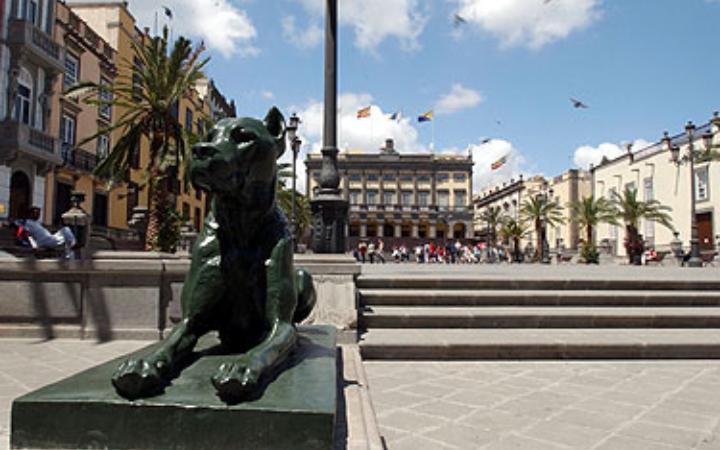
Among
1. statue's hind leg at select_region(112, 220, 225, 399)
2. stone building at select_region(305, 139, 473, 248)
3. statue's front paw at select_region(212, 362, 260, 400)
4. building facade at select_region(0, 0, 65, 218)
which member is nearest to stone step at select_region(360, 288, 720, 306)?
statue's hind leg at select_region(112, 220, 225, 399)

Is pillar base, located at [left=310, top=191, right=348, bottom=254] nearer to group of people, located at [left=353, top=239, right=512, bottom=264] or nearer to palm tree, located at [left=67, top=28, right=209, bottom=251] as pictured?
palm tree, located at [left=67, top=28, right=209, bottom=251]

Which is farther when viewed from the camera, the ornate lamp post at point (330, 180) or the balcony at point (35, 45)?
the balcony at point (35, 45)

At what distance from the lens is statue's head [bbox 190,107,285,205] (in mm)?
1750

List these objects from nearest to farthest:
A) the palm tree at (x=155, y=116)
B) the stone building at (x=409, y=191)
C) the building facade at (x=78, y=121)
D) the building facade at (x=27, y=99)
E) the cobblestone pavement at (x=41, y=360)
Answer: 1. the cobblestone pavement at (x=41, y=360)
2. the palm tree at (x=155, y=116)
3. the building facade at (x=27, y=99)
4. the building facade at (x=78, y=121)
5. the stone building at (x=409, y=191)

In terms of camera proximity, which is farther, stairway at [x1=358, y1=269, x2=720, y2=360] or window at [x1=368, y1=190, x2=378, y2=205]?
window at [x1=368, y1=190, x2=378, y2=205]

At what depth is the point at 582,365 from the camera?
5051 mm

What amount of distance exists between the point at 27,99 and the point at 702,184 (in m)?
43.5

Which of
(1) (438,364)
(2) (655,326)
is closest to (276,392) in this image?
(1) (438,364)

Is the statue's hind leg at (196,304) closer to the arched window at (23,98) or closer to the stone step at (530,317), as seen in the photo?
the stone step at (530,317)

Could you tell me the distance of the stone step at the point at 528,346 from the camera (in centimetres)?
520

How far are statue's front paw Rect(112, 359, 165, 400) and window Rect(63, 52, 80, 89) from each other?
87.3 feet

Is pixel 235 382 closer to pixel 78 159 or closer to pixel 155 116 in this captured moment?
pixel 155 116

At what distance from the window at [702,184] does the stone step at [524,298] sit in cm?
3492

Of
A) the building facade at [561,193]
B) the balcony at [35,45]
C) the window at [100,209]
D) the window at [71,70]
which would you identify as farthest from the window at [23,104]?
the building facade at [561,193]
